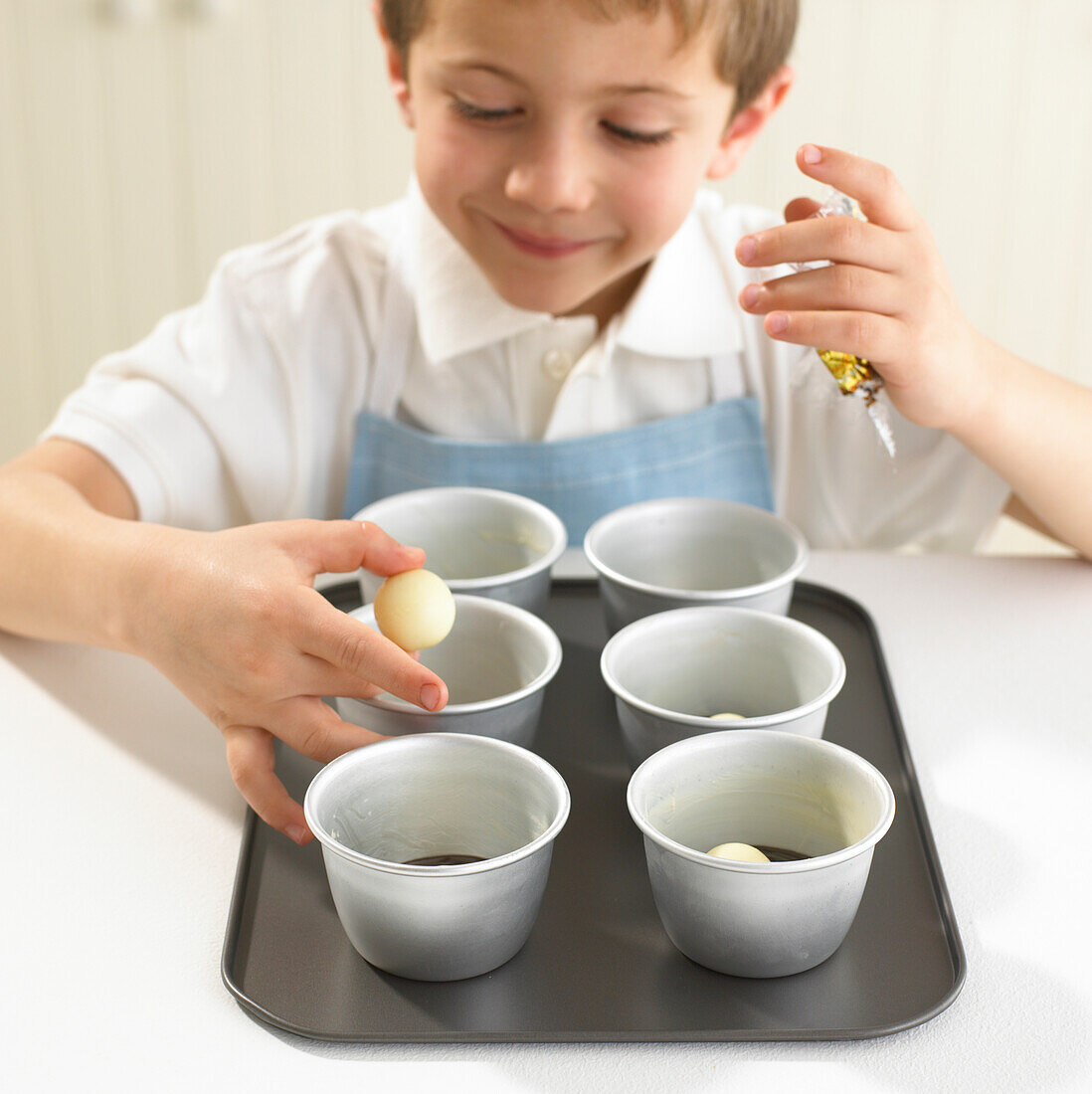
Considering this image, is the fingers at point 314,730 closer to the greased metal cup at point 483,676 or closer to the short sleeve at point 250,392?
the greased metal cup at point 483,676

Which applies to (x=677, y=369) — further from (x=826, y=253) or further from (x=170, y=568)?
(x=170, y=568)

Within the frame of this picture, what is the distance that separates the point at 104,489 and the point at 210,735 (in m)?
0.27

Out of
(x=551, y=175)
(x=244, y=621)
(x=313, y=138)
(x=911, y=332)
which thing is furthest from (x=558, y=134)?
(x=313, y=138)

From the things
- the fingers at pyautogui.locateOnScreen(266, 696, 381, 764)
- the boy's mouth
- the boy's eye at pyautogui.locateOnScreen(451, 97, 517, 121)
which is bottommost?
the fingers at pyautogui.locateOnScreen(266, 696, 381, 764)

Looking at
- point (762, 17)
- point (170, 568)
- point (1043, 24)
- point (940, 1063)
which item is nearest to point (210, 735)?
point (170, 568)

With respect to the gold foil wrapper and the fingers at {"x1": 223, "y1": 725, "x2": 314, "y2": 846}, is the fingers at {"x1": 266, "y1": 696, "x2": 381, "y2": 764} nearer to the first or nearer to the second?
the fingers at {"x1": 223, "y1": 725, "x2": 314, "y2": 846}

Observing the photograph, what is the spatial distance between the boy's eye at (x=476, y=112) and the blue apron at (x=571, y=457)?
22 centimetres

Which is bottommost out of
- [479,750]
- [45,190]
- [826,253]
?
[45,190]

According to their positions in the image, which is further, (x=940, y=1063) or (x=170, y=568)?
(x=170, y=568)

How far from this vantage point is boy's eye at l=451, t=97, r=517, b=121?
74 centimetres

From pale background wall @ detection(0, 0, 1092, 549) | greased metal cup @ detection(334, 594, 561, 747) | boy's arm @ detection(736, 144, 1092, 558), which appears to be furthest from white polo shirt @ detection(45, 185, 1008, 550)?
pale background wall @ detection(0, 0, 1092, 549)

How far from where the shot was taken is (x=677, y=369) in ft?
3.09

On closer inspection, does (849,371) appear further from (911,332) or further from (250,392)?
(250,392)

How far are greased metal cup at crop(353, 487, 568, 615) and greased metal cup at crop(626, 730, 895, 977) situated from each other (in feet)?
0.77
